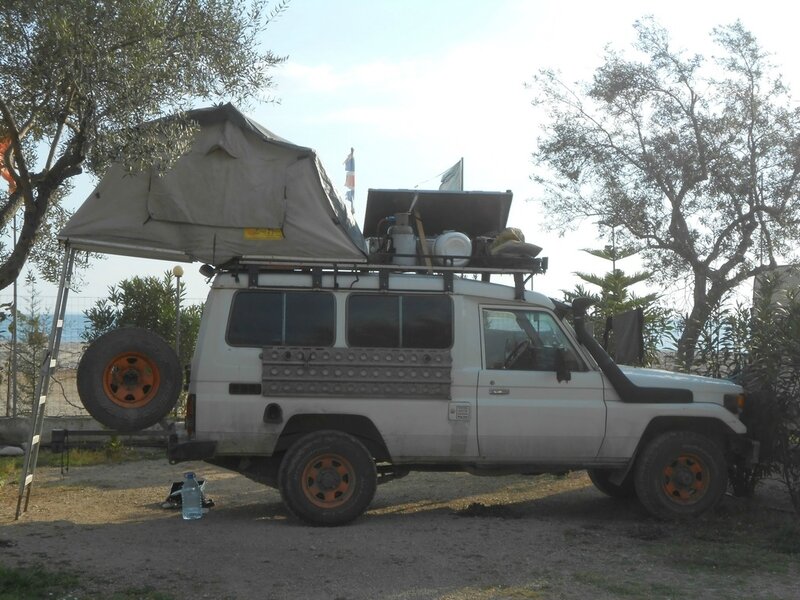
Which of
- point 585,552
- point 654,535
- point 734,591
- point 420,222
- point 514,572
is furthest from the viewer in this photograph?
point 420,222

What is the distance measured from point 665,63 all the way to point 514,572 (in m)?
13.1

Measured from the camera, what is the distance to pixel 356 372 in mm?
8781

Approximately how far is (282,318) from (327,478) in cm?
148

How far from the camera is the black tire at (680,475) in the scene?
29.9ft

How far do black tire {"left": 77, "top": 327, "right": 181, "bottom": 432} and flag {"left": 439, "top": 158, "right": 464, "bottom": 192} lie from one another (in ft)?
15.3

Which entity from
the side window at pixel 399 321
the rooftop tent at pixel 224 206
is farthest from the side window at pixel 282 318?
the rooftop tent at pixel 224 206

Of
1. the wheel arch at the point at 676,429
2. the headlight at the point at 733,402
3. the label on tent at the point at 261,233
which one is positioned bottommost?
the wheel arch at the point at 676,429

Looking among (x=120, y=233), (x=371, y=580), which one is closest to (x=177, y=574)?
(x=371, y=580)

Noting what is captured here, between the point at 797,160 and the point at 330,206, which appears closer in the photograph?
the point at 330,206

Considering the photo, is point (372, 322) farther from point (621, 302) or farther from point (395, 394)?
point (621, 302)

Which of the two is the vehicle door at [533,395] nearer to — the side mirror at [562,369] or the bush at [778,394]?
the side mirror at [562,369]

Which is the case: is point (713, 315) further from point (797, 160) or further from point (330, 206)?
point (797, 160)

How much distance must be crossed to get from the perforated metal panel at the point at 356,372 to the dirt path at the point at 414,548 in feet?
4.00

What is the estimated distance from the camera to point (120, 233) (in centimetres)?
870
